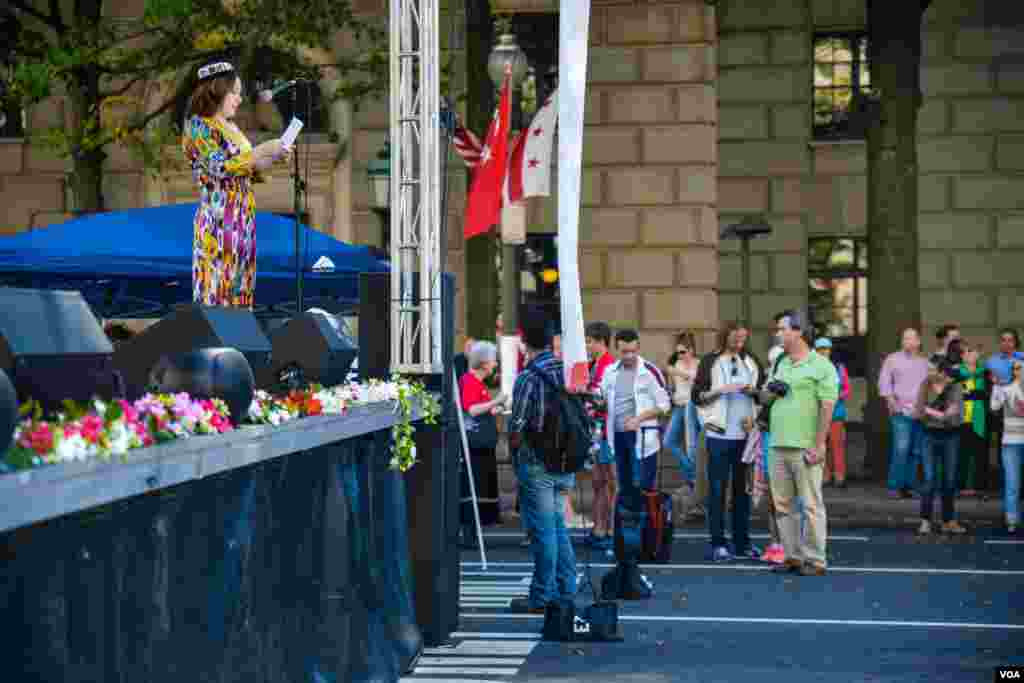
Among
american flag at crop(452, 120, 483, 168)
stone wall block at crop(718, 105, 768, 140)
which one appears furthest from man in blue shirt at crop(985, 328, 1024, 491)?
stone wall block at crop(718, 105, 768, 140)

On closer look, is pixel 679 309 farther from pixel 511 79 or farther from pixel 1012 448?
pixel 1012 448

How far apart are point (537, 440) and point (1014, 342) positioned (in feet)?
34.1

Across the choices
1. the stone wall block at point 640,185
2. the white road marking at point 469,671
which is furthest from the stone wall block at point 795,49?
the white road marking at point 469,671

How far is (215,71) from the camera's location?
9180 millimetres

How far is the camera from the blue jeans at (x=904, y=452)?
21578 millimetres

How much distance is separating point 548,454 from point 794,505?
3892 mm

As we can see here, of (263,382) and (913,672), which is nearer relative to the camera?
(263,382)

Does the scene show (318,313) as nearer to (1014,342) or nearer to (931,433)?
(931,433)

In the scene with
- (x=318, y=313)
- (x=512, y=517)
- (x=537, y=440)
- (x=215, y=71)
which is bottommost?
(x=512, y=517)

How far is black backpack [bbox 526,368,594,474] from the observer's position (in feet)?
39.1

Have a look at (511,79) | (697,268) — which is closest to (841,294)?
(697,268)

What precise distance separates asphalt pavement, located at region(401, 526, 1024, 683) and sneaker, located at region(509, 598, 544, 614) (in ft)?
0.27

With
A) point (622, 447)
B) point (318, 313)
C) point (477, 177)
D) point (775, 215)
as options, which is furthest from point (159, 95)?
point (318, 313)

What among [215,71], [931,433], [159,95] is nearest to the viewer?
[215,71]
